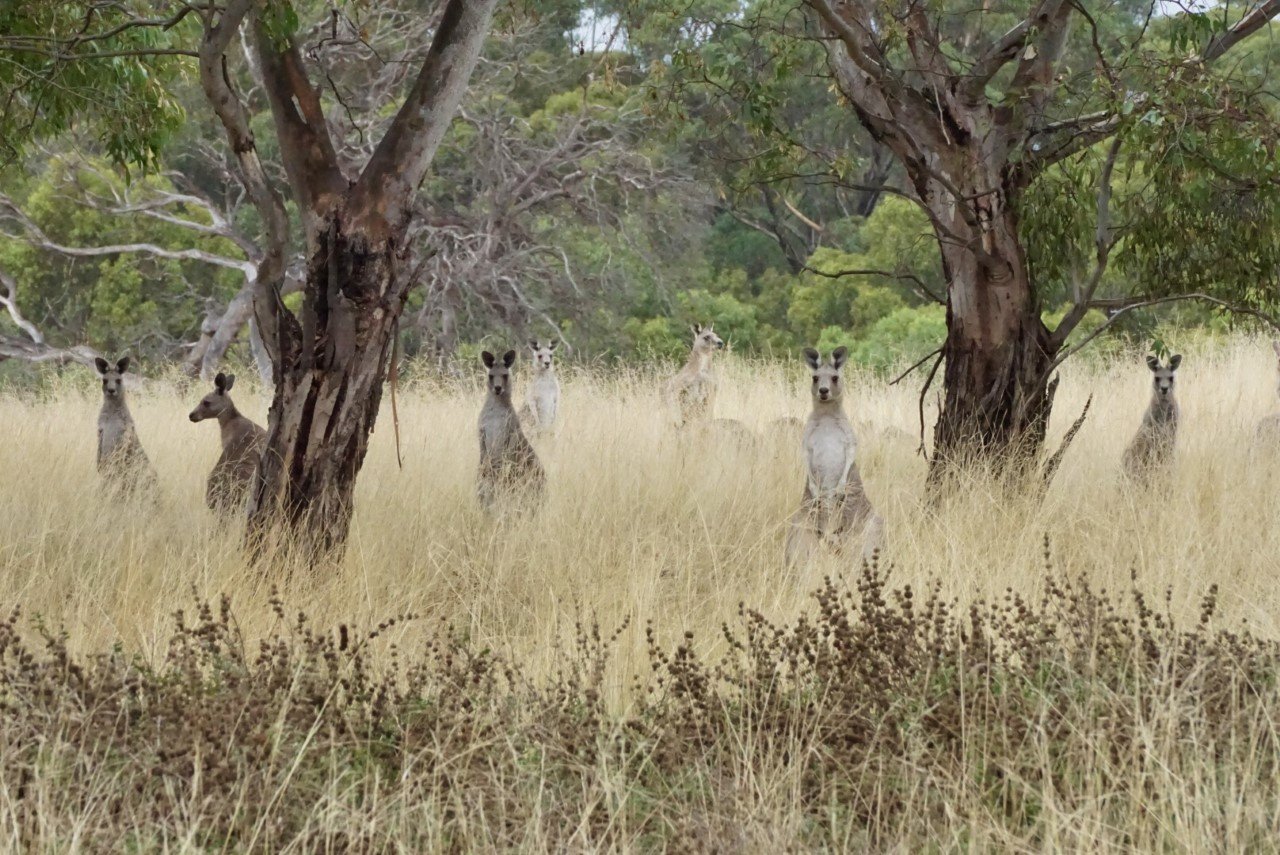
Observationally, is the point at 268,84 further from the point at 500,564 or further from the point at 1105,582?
the point at 1105,582

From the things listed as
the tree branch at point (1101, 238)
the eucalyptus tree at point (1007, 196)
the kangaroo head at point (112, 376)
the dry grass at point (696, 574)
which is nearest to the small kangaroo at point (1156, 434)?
the dry grass at point (696, 574)

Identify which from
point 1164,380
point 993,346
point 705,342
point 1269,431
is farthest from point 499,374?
point 1269,431

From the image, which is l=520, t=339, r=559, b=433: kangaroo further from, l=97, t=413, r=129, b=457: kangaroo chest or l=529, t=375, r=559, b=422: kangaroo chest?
l=97, t=413, r=129, b=457: kangaroo chest

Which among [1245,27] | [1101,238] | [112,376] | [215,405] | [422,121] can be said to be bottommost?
[215,405]

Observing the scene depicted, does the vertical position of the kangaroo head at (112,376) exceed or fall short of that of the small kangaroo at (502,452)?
it exceeds it

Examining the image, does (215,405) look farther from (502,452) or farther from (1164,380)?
(1164,380)

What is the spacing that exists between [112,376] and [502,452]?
313 cm

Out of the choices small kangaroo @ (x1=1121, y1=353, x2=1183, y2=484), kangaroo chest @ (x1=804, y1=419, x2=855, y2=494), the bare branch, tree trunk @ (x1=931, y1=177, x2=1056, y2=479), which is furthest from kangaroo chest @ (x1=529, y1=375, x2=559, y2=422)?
the bare branch

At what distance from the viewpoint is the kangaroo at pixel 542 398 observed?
14.5 m

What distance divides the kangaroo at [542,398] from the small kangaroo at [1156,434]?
5.66 metres

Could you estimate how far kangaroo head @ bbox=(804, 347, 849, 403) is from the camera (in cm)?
866

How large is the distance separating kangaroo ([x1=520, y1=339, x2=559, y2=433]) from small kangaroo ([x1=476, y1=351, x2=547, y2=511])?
3332 millimetres

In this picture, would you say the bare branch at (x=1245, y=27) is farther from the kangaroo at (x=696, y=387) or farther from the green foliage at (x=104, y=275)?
the green foliage at (x=104, y=275)

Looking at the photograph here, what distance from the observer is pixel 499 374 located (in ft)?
35.5
